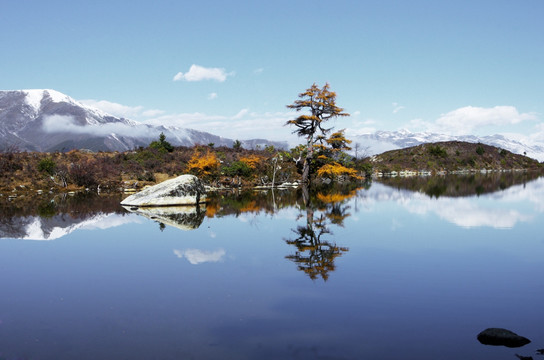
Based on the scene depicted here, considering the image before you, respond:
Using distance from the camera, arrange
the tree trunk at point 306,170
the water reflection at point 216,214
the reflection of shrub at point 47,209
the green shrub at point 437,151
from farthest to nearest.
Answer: the green shrub at point 437,151 → the tree trunk at point 306,170 → the reflection of shrub at point 47,209 → the water reflection at point 216,214

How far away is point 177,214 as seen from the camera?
2030 centimetres

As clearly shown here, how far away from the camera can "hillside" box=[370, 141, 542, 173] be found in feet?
279

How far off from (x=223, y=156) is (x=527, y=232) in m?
36.0

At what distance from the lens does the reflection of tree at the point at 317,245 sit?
9.96m

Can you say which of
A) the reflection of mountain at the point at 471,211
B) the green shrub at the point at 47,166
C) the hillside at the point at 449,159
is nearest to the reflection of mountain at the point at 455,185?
the reflection of mountain at the point at 471,211

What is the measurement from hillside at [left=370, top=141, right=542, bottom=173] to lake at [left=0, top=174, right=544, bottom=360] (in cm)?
7275

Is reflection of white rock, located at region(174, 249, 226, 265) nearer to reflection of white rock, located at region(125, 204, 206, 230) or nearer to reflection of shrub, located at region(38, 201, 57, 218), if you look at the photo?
reflection of white rock, located at region(125, 204, 206, 230)

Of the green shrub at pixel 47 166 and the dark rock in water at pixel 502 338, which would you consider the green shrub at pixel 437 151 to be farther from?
the dark rock in water at pixel 502 338

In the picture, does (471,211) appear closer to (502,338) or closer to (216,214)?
(216,214)

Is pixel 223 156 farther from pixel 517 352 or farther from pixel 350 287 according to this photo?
pixel 517 352

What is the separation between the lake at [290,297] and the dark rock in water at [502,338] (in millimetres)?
109

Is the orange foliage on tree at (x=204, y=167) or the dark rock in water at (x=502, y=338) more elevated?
the orange foliage on tree at (x=204, y=167)

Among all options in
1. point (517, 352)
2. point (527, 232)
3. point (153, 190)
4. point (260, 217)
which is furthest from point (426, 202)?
point (517, 352)

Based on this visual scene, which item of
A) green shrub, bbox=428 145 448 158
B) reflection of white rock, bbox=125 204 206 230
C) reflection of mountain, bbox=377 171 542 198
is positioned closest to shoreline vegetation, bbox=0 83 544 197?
reflection of mountain, bbox=377 171 542 198
